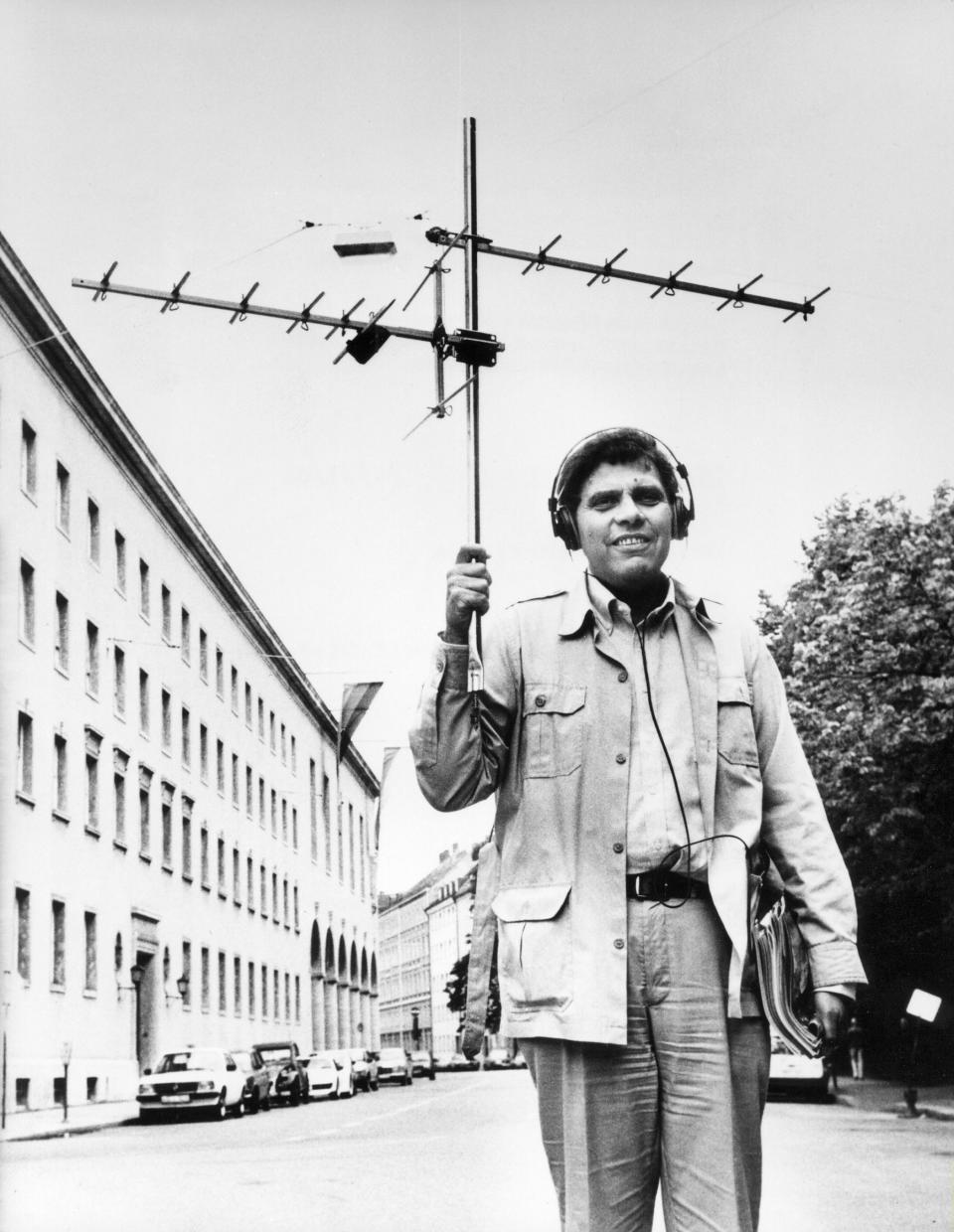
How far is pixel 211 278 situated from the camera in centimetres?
856

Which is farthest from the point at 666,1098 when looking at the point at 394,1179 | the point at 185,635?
the point at 185,635

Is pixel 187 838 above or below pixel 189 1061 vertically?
above

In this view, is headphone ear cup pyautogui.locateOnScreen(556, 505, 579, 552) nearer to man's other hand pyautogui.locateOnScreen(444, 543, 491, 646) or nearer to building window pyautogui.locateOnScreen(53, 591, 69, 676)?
man's other hand pyautogui.locateOnScreen(444, 543, 491, 646)

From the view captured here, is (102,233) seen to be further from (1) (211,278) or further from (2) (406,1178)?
(2) (406,1178)

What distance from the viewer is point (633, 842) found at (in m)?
3.10

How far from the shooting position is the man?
3006 mm

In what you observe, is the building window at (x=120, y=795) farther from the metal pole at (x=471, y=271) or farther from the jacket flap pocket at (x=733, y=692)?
the jacket flap pocket at (x=733, y=692)

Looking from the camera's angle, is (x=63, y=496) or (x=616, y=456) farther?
(x=63, y=496)

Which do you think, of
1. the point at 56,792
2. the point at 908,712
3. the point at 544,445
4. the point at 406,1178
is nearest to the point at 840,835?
the point at 908,712

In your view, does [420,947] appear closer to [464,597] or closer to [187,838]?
[187,838]

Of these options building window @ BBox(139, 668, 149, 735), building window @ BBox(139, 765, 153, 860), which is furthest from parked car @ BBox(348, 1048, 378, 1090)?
building window @ BBox(139, 668, 149, 735)

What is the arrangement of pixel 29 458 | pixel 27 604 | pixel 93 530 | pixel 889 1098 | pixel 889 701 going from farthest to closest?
1. pixel 93 530
2. pixel 27 604
3. pixel 29 458
4. pixel 889 1098
5. pixel 889 701

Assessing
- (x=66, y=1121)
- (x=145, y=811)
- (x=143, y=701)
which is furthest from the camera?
(x=143, y=701)

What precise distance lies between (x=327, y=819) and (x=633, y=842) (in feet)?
182
